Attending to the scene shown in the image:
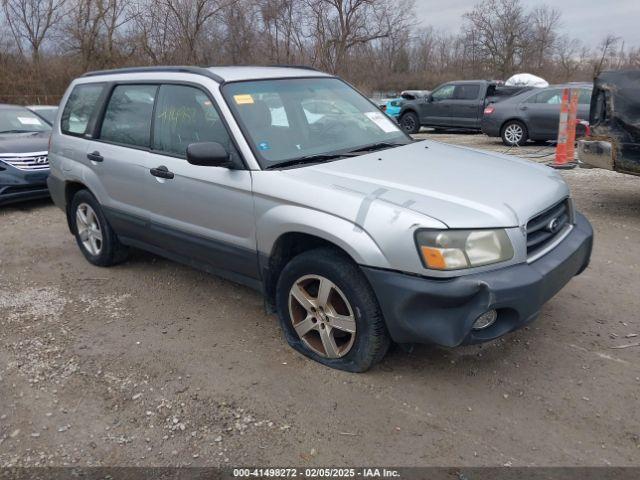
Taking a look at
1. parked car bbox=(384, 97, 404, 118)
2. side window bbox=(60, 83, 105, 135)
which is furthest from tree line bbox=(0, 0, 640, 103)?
side window bbox=(60, 83, 105, 135)

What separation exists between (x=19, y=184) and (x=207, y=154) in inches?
218

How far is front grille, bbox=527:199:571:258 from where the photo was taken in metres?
2.96

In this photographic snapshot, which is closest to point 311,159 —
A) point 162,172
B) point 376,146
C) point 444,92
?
point 376,146

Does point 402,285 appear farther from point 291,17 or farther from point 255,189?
point 291,17

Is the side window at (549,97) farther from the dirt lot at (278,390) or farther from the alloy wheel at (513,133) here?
the dirt lot at (278,390)

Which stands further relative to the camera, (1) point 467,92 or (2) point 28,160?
(1) point 467,92

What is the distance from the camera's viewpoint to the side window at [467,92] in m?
15.9

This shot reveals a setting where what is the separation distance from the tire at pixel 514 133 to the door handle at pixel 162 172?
1079 centimetres

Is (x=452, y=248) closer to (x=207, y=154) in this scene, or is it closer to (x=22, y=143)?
(x=207, y=154)

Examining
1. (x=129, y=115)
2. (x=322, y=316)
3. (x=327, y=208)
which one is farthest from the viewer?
(x=129, y=115)

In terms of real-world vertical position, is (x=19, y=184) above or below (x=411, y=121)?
above

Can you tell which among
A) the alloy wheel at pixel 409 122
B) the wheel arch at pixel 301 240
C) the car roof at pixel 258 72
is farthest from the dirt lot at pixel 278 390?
the alloy wheel at pixel 409 122

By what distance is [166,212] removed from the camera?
13.4 ft

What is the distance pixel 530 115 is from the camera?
1262cm
